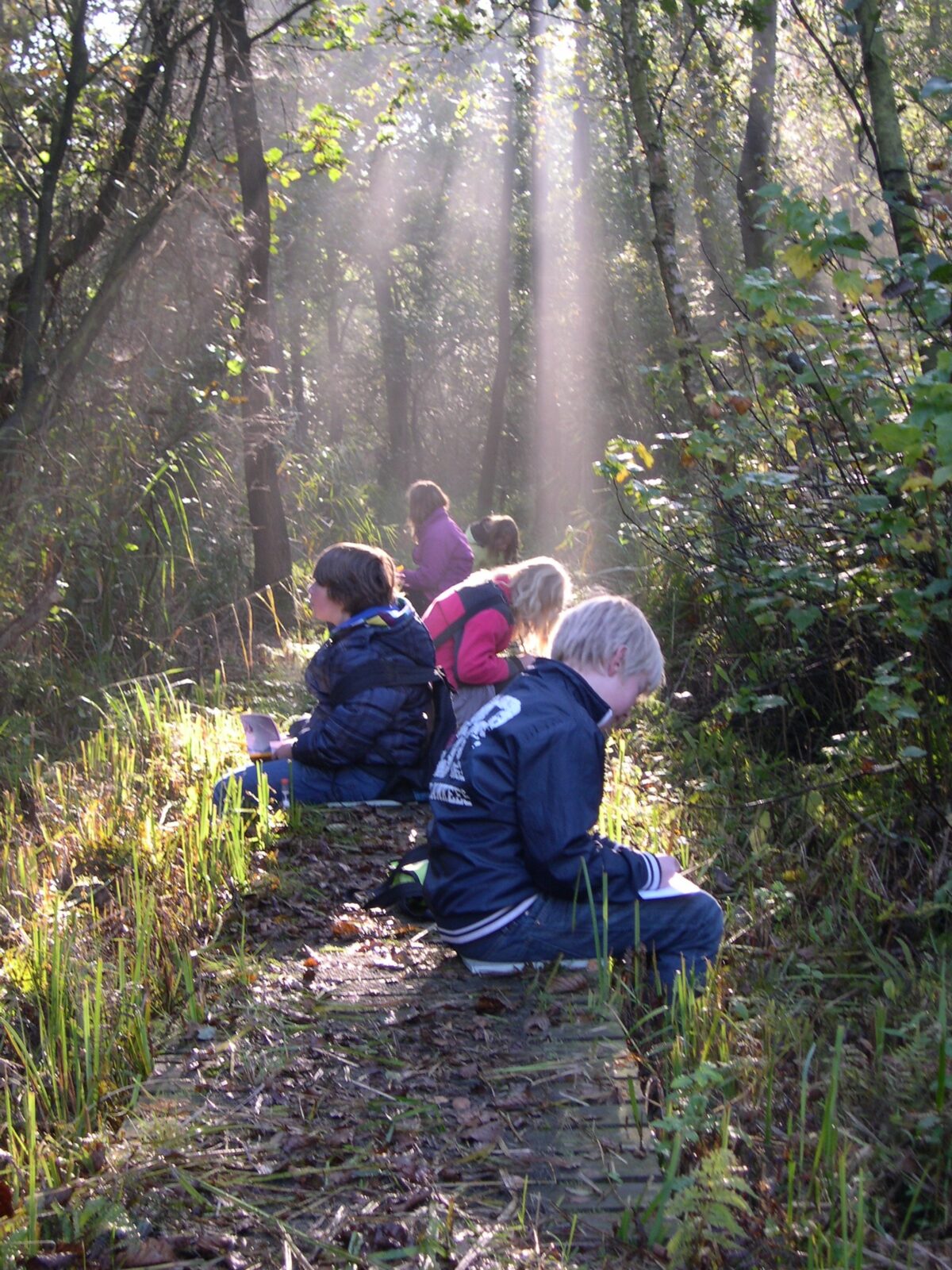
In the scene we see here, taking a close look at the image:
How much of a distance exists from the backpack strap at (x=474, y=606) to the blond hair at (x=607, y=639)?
9.33 feet

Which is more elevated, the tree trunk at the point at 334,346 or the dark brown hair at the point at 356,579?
the tree trunk at the point at 334,346

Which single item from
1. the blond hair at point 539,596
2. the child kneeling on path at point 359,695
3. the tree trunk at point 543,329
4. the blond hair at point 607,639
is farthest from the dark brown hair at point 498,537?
the tree trunk at point 543,329

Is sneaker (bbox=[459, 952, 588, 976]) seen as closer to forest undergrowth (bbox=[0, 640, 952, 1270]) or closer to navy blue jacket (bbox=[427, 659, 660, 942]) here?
navy blue jacket (bbox=[427, 659, 660, 942])

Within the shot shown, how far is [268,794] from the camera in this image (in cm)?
560

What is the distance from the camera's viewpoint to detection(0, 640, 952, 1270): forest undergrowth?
2.71 m

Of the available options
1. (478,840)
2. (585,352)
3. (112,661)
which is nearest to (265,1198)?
(478,840)

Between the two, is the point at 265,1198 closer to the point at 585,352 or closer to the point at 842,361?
the point at 842,361

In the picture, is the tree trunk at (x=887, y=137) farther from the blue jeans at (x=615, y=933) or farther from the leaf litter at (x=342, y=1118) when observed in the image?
the leaf litter at (x=342, y=1118)

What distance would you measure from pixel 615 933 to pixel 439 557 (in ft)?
19.7

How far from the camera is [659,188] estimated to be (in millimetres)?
8039

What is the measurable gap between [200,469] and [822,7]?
19.8ft

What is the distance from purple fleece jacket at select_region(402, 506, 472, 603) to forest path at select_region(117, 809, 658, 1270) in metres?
5.52

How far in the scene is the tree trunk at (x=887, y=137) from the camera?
205 inches

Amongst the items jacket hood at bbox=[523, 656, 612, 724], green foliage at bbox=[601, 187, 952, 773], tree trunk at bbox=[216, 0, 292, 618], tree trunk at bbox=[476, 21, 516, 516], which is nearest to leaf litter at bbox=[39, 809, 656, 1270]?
jacket hood at bbox=[523, 656, 612, 724]
